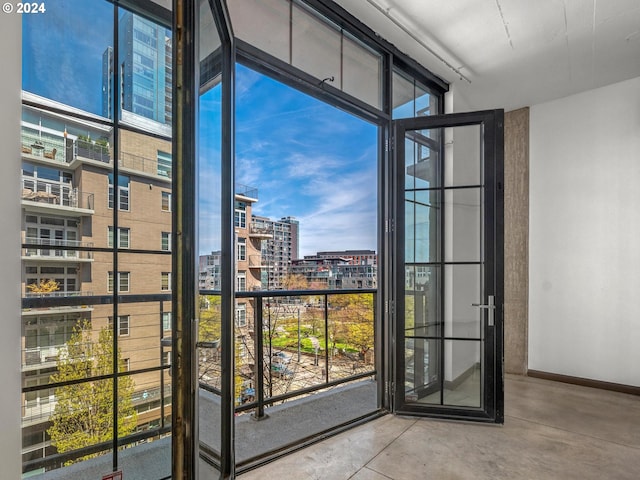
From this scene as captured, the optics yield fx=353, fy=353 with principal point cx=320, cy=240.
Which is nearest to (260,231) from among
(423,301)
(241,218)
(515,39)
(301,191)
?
(241,218)

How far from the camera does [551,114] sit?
3.95m

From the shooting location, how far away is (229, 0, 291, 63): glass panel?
202 centimetres

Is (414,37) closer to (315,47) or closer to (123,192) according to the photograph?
(315,47)

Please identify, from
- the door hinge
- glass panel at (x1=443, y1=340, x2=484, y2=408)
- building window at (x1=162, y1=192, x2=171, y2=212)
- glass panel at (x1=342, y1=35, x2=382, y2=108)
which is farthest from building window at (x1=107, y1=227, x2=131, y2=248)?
glass panel at (x1=443, y1=340, x2=484, y2=408)

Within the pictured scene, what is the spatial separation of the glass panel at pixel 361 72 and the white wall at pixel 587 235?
2.28 metres

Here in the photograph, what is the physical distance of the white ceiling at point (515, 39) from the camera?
2.47 meters

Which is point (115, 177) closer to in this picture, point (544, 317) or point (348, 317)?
point (348, 317)

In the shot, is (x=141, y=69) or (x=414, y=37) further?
(x=414, y=37)

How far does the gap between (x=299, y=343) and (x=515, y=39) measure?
3439mm

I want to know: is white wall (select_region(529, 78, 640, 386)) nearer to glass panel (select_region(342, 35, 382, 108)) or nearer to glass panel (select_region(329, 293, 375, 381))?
glass panel (select_region(329, 293, 375, 381))

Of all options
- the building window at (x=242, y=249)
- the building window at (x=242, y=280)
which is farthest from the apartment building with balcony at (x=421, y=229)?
Result: the building window at (x=242, y=249)

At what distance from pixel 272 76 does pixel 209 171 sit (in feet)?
3.36

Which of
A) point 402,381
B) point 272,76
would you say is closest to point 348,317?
point 402,381

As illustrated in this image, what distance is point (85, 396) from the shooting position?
1.56 metres
